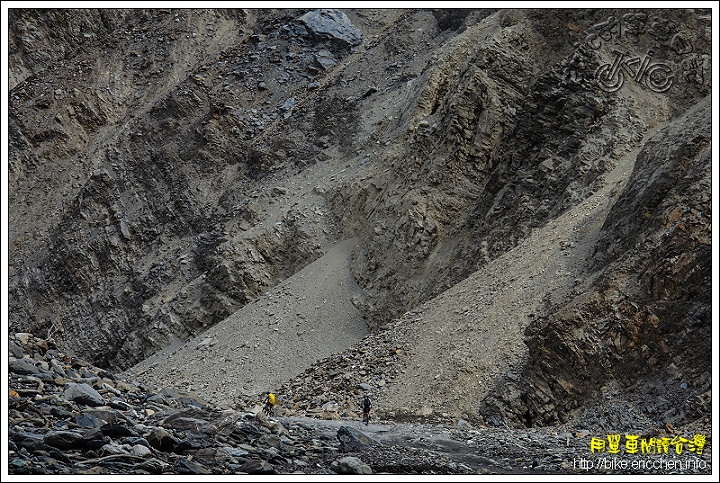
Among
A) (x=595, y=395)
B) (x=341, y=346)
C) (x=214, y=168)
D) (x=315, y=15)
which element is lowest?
(x=595, y=395)

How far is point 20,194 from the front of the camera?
Result: 4634cm

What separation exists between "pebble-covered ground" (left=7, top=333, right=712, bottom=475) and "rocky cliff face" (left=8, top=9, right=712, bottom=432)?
3.24 metres

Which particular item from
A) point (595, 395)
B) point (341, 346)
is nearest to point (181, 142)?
point (341, 346)

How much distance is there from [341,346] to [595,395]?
13766 mm

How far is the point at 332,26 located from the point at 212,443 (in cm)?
4191

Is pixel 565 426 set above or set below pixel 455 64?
below

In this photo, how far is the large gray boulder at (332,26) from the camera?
47406 mm

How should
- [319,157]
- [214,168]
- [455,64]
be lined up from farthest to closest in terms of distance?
1. [214,168]
2. [319,157]
3. [455,64]

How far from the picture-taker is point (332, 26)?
157 ft

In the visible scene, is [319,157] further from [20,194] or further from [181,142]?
[20,194]
